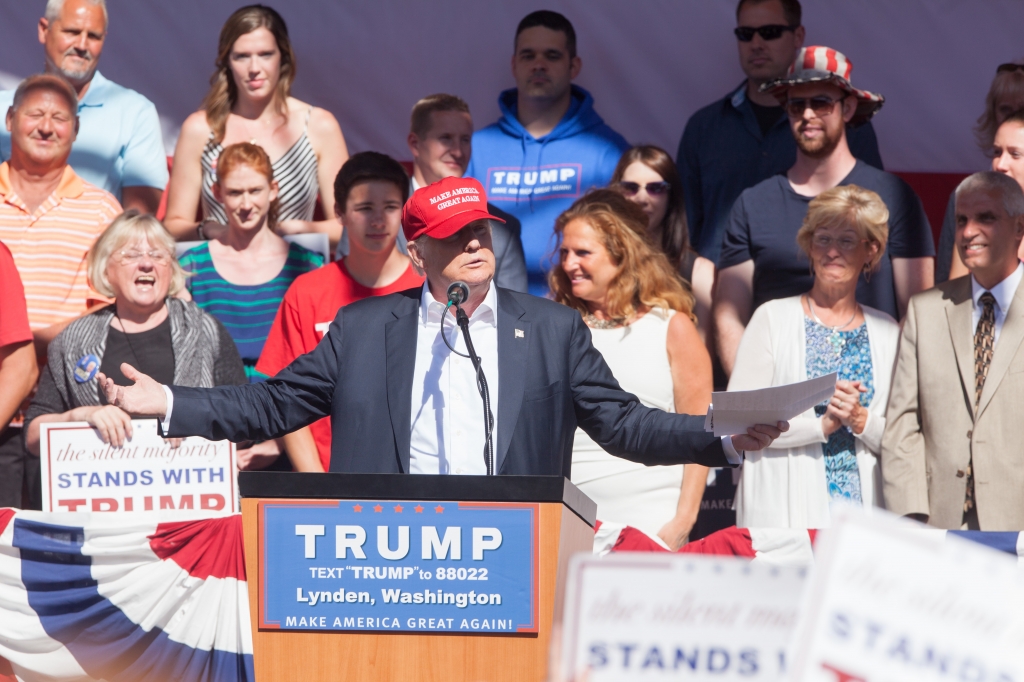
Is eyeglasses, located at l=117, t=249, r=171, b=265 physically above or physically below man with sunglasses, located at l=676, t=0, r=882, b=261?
below

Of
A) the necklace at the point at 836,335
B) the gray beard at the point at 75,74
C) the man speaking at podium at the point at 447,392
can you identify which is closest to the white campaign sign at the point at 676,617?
the man speaking at podium at the point at 447,392

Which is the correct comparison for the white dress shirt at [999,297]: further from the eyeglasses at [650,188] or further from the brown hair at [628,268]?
the eyeglasses at [650,188]

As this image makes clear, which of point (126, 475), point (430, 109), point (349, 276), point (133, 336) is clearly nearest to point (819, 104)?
point (430, 109)

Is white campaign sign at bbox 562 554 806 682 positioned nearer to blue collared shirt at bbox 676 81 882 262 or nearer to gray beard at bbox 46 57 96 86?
blue collared shirt at bbox 676 81 882 262

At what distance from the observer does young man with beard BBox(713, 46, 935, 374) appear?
16.6 feet

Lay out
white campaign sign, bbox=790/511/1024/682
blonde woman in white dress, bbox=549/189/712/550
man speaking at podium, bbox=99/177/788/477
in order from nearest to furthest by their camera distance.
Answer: white campaign sign, bbox=790/511/1024/682
man speaking at podium, bbox=99/177/788/477
blonde woman in white dress, bbox=549/189/712/550

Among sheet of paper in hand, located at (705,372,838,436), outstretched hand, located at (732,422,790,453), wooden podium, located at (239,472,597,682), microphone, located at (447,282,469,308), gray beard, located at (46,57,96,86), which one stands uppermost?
gray beard, located at (46,57,96,86)

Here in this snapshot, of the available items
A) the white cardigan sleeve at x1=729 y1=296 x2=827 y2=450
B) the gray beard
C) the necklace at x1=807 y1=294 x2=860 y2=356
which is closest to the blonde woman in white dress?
the white cardigan sleeve at x1=729 y1=296 x2=827 y2=450

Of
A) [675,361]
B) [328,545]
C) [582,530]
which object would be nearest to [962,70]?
[675,361]

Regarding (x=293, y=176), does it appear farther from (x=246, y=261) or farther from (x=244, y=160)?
(x=246, y=261)

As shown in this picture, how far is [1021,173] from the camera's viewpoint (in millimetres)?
5055

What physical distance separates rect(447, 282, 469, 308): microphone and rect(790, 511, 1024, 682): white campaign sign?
66.0 inches

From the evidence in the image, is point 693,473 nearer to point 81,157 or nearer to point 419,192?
point 419,192

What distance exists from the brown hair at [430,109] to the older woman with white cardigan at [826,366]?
1648mm
